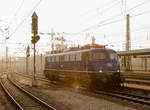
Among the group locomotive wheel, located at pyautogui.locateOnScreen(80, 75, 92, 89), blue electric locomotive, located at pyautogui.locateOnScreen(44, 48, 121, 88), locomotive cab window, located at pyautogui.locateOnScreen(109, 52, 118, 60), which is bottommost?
locomotive wheel, located at pyautogui.locateOnScreen(80, 75, 92, 89)

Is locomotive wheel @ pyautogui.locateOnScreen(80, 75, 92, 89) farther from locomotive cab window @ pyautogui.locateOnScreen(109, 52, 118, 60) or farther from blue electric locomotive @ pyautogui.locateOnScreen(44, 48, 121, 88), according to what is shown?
locomotive cab window @ pyautogui.locateOnScreen(109, 52, 118, 60)

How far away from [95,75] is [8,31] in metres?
17.9

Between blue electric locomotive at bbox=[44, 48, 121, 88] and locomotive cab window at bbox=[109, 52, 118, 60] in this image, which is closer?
blue electric locomotive at bbox=[44, 48, 121, 88]

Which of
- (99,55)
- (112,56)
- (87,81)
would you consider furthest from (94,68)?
(112,56)

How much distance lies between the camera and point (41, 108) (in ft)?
34.6

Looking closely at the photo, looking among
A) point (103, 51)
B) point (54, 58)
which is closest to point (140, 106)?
point (103, 51)

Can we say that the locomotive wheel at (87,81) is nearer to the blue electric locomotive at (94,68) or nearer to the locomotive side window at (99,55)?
the blue electric locomotive at (94,68)

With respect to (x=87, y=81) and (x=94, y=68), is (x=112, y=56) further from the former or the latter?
(x=87, y=81)

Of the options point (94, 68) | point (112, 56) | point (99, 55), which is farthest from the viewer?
point (112, 56)

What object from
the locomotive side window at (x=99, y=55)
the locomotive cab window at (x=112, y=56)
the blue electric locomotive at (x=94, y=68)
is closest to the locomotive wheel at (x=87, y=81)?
the blue electric locomotive at (x=94, y=68)

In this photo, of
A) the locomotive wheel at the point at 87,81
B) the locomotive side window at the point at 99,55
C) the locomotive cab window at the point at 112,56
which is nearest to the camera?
the locomotive wheel at the point at 87,81

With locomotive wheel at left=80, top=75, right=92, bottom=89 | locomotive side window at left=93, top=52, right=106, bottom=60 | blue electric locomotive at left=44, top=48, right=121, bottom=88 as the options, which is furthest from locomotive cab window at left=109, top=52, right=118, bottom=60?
locomotive wheel at left=80, top=75, right=92, bottom=89

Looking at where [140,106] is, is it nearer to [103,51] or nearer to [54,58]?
[103,51]

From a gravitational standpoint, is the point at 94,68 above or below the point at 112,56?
below
